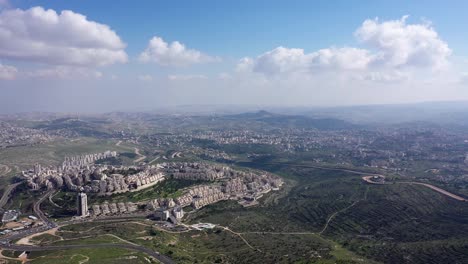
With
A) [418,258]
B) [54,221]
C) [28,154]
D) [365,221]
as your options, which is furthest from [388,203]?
[28,154]

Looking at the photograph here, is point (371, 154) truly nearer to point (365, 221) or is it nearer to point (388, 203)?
point (388, 203)

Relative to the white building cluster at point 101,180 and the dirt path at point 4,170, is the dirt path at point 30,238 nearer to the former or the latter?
the white building cluster at point 101,180

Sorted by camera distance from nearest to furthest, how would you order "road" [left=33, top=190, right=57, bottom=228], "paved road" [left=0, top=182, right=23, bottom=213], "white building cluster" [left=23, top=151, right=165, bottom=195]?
"road" [left=33, top=190, right=57, bottom=228] → "paved road" [left=0, top=182, right=23, bottom=213] → "white building cluster" [left=23, top=151, right=165, bottom=195]

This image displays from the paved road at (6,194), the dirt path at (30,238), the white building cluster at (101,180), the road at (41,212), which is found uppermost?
the white building cluster at (101,180)

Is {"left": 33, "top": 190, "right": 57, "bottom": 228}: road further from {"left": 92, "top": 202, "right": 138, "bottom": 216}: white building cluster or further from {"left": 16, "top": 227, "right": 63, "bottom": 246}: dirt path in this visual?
{"left": 92, "top": 202, "right": 138, "bottom": 216}: white building cluster

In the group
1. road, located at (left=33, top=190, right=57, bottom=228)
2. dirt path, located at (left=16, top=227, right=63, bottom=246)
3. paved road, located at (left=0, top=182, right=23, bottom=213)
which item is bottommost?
paved road, located at (left=0, top=182, right=23, bottom=213)

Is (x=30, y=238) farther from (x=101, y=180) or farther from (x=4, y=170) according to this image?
(x=4, y=170)

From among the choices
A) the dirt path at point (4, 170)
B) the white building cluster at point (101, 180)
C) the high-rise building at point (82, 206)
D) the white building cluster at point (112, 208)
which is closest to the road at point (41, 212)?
the white building cluster at point (101, 180)

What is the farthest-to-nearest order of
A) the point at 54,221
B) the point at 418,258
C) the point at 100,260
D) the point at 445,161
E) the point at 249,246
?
the point at 445,161, the point at 54,221, the point at 249,246, the point at 418,258, the point at 100,260

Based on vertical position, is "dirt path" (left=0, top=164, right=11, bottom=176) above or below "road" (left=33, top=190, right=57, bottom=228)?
below

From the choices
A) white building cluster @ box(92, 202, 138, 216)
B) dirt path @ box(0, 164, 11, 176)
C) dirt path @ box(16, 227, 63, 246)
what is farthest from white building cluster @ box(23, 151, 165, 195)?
dirt path @ box(16, 227, 63, 246)

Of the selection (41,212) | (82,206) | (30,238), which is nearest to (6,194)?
(41,212)
